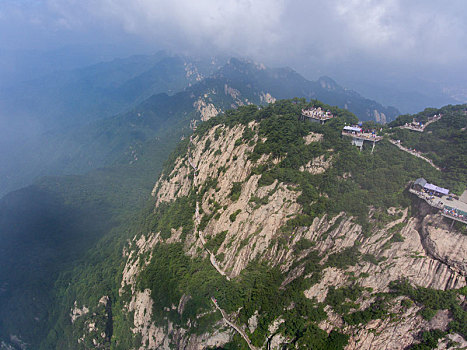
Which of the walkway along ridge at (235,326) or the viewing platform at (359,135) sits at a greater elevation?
the viewing platform at (359,135)

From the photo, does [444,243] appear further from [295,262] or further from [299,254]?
[295,262]

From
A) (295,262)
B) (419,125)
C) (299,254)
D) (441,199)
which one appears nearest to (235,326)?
(295,262)

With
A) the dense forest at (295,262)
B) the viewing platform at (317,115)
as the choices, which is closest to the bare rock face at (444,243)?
the dense forest at (295,262)

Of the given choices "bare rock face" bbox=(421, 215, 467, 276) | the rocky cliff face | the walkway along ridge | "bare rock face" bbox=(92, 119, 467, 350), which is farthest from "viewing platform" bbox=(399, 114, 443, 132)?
the walkway along ridge

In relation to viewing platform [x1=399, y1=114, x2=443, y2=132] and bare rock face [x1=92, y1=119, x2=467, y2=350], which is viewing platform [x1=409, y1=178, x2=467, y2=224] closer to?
bare rock face [x1=92, y1=119, x2=467, y2=350]

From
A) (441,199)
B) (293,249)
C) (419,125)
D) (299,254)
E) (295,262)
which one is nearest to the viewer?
(441,199)

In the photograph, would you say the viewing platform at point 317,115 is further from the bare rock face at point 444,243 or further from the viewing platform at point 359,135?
the bare rock face at point 444,243
